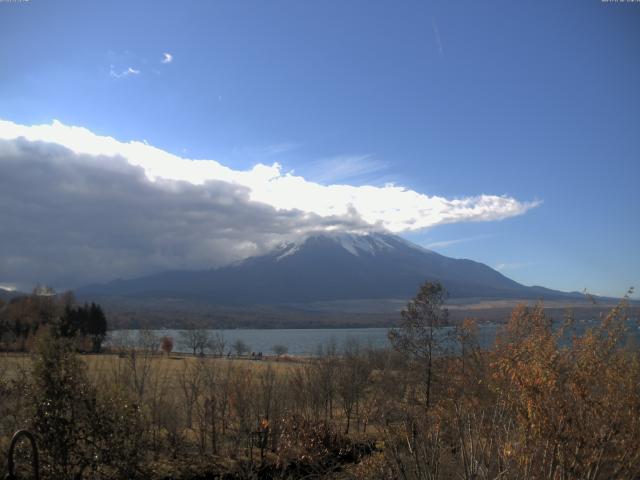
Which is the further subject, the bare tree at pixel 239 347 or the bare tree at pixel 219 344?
the bare tree at pixel 239 347

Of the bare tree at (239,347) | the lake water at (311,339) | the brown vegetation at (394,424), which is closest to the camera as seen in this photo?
the brown vegetation at (394,424)

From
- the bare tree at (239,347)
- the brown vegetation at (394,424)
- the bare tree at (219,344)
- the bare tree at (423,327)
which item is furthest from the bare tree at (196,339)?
the brown vegetation at (394,424)

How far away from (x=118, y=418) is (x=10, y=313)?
6880 cm

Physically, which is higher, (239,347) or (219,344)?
(219,344)

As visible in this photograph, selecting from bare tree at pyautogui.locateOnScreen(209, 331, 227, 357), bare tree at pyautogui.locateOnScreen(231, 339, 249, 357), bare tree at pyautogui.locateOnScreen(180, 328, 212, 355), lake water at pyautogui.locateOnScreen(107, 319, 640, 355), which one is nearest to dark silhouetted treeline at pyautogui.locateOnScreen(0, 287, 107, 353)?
lake water at pyautogui.locateOnScreen(107, 319, 640, 355)

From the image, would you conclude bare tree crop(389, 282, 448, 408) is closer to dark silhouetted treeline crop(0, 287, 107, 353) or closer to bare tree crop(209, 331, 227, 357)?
bare tree crop(209, 331, 227, 357)

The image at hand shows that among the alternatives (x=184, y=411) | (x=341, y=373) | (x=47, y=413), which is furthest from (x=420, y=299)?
(x=47, y=413)

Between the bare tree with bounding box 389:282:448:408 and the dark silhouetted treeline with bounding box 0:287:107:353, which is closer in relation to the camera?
the bare tree with bounding box 389:282:448:408

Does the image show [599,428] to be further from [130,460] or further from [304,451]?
[304,451]

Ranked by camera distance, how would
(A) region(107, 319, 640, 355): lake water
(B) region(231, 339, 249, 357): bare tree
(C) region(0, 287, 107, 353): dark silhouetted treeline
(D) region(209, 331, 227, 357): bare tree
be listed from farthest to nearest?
(B) region(231, 339, 249, 357): bare tree < (C) region(0, 287, 107, 353): dark silhouetted treeline < (D) region(209, 331, 227, 357): bare tree < (A) region(107, 319, 640, 355): lake water

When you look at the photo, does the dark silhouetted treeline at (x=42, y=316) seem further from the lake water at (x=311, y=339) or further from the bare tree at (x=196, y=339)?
the bare tree at (x=196, y=339)

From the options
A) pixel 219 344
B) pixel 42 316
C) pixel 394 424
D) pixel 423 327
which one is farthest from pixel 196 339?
pixel 394 424

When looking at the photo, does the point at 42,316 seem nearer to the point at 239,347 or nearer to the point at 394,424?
the point at 239,347

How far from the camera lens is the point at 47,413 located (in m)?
8.82
